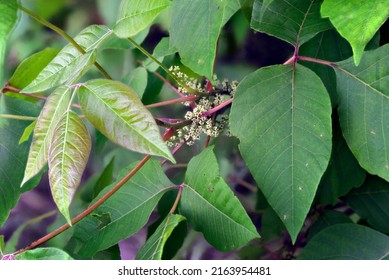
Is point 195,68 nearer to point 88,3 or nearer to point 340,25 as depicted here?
point 340,25

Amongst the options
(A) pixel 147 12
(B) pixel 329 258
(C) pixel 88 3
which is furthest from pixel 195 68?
(C) pixel 88 3

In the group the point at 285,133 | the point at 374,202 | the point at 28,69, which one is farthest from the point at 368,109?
the point at 28,69

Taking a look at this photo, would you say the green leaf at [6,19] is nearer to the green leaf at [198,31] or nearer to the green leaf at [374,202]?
the green leaf at [198,31]

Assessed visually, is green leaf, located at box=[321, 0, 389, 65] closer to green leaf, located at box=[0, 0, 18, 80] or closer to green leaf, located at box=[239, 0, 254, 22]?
green leaf, located at box=[239, 0, 254, 22]

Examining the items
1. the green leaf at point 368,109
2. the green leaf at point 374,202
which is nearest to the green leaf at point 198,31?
the green leaf at point 368,109

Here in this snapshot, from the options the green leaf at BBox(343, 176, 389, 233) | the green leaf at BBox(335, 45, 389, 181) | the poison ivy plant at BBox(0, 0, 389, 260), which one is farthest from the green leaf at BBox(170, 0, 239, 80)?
the green leaf at BBox(343, 176, 389, 233)

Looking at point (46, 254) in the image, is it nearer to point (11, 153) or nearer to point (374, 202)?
point (11, 153)
